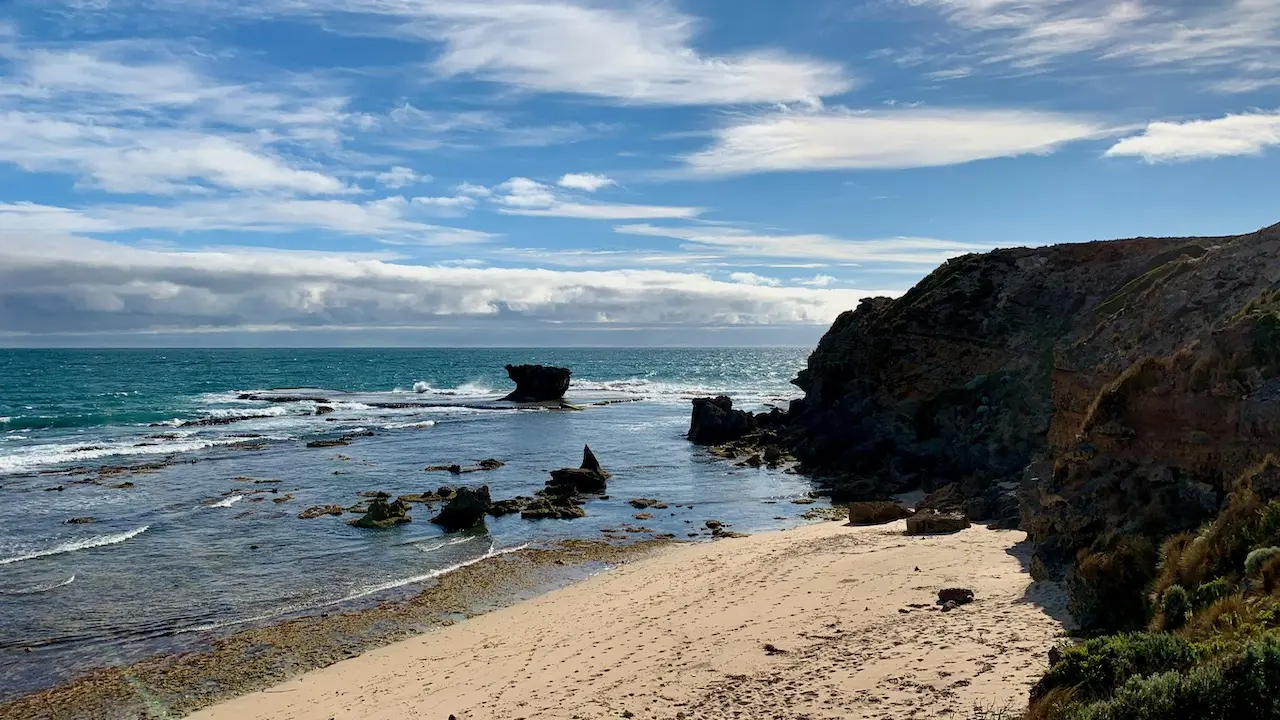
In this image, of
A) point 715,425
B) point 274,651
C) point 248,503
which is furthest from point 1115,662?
point 715,425

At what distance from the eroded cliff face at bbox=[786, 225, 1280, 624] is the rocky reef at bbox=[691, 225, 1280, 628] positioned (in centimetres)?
4

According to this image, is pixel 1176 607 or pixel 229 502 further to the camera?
pixel 229 502

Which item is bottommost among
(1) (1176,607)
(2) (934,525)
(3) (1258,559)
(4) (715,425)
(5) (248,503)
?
(5) (248,503)

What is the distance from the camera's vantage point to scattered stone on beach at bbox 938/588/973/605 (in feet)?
45.1

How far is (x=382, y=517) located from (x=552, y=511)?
5.74 m

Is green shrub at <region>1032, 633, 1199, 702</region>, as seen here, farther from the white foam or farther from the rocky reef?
the white foam

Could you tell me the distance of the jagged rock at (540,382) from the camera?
8325 cm

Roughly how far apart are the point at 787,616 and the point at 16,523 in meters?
26.0

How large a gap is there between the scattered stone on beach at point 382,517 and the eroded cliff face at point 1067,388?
52.0 feet

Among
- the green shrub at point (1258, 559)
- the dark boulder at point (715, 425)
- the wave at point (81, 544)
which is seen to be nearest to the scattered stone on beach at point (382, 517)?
the wave at point (81, 544)

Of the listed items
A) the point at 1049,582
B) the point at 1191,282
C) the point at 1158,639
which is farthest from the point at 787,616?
the point at 1191,282

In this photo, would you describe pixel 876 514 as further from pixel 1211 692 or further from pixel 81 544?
pixel 81 544

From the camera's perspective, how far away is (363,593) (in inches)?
794

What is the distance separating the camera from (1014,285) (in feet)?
116
